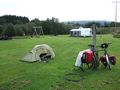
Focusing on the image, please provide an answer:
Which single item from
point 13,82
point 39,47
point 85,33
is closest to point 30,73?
point 13,82

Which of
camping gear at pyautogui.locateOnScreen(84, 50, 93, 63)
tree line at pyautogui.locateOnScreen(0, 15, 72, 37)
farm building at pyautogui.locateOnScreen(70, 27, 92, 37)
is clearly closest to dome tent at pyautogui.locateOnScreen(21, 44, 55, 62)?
camping gear at pyautogui.locateOnScreen(84, 50, 93, 63)

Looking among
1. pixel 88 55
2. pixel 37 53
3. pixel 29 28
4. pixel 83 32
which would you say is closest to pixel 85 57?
pixel 88 55

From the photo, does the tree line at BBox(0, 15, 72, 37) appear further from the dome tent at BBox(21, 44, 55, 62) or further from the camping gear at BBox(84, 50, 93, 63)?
the camping gear at BBox(84, 50, 93, 63)

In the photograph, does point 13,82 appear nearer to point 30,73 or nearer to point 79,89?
point 30,73

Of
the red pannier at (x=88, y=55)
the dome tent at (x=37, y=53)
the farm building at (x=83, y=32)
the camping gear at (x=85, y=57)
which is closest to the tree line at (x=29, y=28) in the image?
the farm building at (x=83, y=32)

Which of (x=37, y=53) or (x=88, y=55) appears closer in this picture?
(x=88, y=55)

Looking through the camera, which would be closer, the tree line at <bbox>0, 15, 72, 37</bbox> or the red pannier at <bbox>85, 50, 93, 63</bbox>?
the red pannier at <bbox>85, 50, 93, 63</bbox>

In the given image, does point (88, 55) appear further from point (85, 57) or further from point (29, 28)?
point (29, 28)

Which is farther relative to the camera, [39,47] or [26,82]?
[39,47]

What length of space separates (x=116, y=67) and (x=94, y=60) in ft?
4.15

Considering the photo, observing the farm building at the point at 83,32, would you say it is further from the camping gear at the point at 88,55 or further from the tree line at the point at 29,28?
the camping gear at the point at 88,55

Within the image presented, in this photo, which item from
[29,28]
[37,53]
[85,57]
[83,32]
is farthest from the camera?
[29,28]

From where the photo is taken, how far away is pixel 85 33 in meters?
49.7

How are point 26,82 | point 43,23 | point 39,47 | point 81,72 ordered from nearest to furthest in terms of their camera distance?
point 26,82 < point 81,72 < point 39,47 < point 43,23
